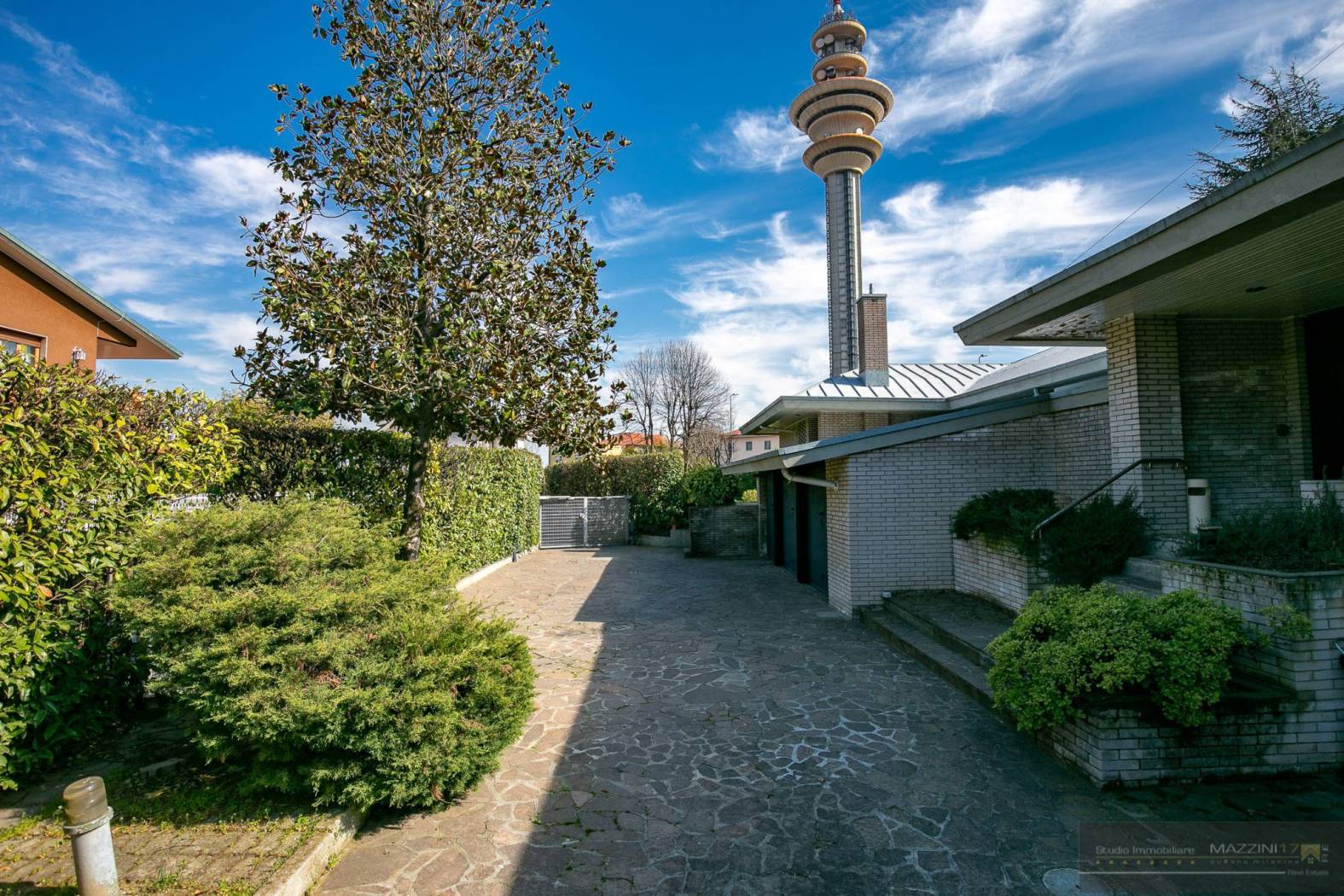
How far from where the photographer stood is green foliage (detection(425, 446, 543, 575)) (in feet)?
34.4

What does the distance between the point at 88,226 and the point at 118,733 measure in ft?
19.2

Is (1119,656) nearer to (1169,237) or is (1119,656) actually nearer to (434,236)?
(1169,237)

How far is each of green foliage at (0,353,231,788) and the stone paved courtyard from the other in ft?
7.23

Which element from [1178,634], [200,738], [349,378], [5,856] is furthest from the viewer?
[349,378]

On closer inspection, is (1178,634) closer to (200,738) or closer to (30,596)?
(200,738)

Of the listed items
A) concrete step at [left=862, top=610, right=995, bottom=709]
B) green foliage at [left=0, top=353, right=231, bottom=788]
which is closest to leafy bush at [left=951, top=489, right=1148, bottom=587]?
concrete step at [left=862, top=610, right=995, bottom=709]

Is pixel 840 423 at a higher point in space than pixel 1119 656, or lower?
higher

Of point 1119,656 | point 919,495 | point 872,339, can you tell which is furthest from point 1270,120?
point 1119,656

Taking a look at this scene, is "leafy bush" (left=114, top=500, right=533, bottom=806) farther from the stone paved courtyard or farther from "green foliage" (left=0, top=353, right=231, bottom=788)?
the stone paved courtyard

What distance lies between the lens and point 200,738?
3.60 metres

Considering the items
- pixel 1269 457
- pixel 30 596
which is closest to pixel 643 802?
pixel 30 596

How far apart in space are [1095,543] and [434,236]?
756 centimetres

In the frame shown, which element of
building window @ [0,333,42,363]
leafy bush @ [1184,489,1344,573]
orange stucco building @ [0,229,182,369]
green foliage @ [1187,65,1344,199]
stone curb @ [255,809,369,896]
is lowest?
stone curb @ [255,809,369,896]

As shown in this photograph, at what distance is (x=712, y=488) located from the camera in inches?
719
